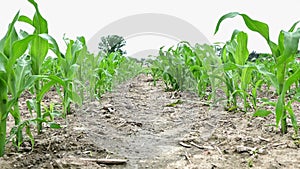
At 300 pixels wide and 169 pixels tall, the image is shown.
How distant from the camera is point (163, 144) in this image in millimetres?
1630

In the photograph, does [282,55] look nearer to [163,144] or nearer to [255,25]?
[255,25]

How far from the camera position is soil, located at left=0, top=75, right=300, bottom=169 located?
124 centimetres

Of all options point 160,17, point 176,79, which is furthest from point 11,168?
point 160,17

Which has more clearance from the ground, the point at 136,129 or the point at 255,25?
the point at 255,25

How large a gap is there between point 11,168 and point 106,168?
0.38 m

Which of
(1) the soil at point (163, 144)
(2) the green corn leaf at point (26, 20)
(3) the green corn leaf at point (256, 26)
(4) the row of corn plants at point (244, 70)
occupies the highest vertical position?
(2) the green corn leaf at point (26, 20)

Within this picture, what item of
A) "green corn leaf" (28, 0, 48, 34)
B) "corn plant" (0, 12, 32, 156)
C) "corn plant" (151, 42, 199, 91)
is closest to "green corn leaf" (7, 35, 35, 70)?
"corn plant" (0, 12, 32, 156)

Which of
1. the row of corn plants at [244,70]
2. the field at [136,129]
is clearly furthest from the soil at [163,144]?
the row of corn plants at [244,70]

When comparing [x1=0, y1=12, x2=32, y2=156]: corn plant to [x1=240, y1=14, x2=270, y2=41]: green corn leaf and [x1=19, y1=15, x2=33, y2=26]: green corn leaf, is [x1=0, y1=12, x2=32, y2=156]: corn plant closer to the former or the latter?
[x1=19, y1=15, x2=33, y2=26]: green corn leaf

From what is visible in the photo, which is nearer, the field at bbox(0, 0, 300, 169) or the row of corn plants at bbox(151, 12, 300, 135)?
the field at bbox(0, 0, 300, 169)

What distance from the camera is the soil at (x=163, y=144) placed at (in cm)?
124

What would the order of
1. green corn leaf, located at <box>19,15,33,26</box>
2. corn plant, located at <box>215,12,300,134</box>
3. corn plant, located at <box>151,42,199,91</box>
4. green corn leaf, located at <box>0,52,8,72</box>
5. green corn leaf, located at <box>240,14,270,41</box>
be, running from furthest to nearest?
corn plant, located at <box>151,42,199,91</box> < green corn leaf, located at <box>19,15,33,26</box> < green corn leaf, located at <box>240,14,270,41</box> < corn plant, located at <box>215,12,300,134</box> < green corn leaf, located at <box>0,52,8,72</box>

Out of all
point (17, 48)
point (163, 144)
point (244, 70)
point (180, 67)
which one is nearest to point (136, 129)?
point (163, 144)

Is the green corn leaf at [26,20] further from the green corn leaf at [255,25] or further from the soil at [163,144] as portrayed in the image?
the green corn leaf at [255,25]
